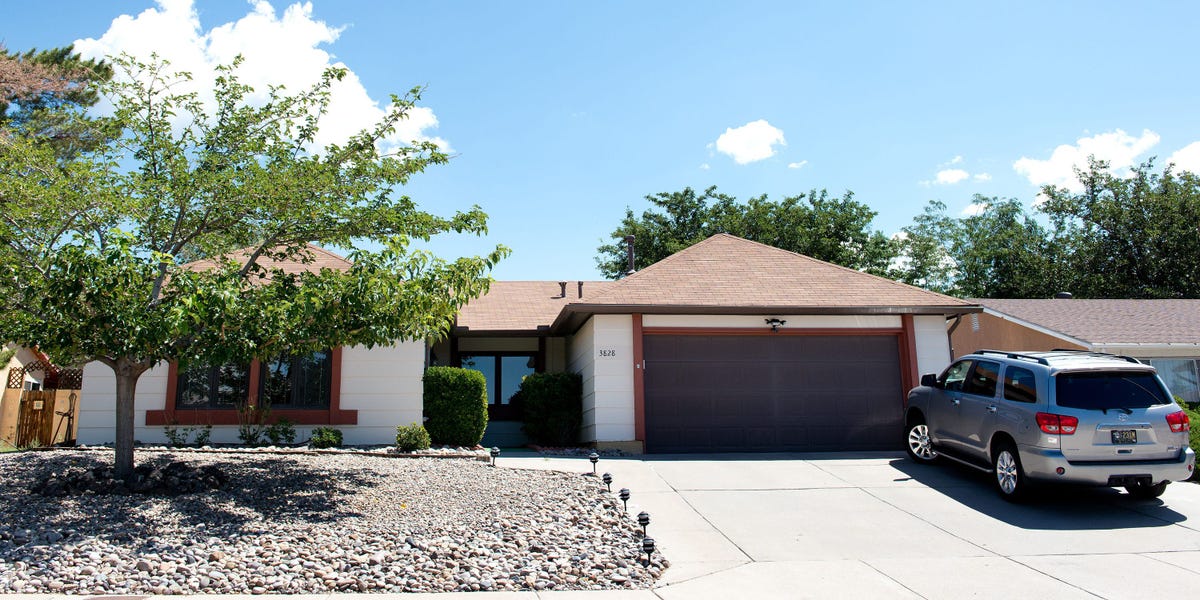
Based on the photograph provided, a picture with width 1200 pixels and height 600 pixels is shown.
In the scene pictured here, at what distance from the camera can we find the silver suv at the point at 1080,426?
856 centimetres

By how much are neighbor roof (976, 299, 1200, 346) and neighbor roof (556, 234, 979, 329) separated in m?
4.85

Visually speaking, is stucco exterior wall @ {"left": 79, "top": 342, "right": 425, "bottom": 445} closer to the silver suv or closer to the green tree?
the silver suv

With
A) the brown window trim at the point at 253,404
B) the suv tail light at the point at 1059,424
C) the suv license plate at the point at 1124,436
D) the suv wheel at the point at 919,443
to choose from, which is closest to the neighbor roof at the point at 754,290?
the suv wheel at the point at 919,443

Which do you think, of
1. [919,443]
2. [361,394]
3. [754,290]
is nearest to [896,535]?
[919,443]

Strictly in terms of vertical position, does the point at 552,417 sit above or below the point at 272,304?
below

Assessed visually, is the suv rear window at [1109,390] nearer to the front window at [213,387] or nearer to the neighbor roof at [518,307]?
the neighbor roof at [518,307]

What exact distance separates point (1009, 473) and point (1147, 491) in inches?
73.2

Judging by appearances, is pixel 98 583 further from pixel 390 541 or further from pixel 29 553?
pixel 390 541

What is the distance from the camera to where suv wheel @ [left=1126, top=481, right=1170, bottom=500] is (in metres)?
9.25

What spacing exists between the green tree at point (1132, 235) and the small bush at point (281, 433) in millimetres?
35474

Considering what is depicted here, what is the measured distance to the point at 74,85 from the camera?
72.8 feet

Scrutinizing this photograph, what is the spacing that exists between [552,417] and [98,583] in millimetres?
9646

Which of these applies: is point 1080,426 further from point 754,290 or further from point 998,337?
point 998,337

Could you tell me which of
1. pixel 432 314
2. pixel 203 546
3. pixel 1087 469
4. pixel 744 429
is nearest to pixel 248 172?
pixel 432 314
